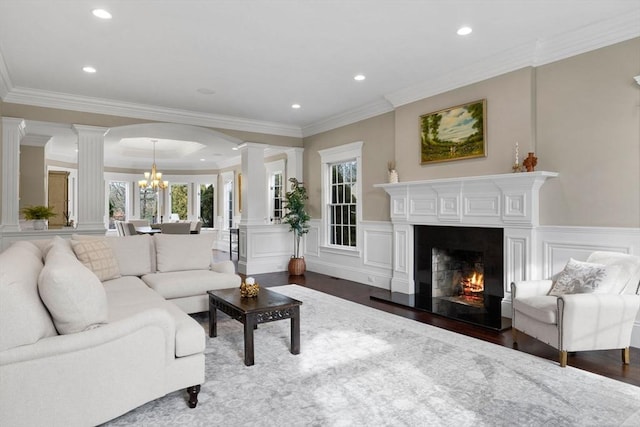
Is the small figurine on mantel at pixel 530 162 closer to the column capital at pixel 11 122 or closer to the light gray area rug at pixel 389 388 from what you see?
the light gray area rug at pixel 389 388

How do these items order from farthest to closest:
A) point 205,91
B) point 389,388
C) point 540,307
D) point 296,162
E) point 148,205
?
point 148,205, point 296,162, point 205,91, point 540,307, point 389,388

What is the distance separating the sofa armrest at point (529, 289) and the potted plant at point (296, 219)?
4396 millimetres

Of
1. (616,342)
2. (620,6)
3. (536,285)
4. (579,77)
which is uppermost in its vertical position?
(620,6)

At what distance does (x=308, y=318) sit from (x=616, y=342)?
2.75 m

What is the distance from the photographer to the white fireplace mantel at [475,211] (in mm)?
4047

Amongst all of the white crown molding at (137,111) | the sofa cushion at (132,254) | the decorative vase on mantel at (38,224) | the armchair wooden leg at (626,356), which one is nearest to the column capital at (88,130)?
the white crown molding at (137,111)

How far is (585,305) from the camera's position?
2.91 metres

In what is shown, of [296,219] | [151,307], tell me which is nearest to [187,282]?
[151,307]

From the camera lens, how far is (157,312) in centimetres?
229

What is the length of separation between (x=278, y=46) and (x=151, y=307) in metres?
2.83

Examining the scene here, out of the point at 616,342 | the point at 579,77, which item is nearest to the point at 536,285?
the point at 616,342

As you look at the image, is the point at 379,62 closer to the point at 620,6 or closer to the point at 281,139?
the point at 620,6

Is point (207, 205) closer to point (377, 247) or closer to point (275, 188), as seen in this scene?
point (275, 188)

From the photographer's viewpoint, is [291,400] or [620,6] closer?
[291,400]
